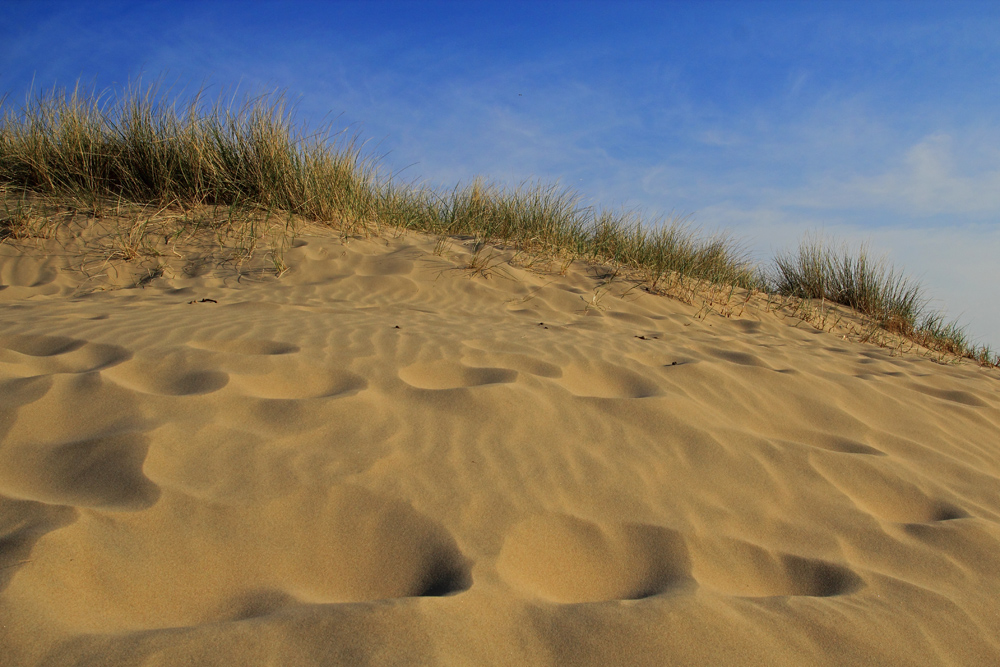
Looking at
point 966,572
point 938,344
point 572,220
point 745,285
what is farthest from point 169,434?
point 938,344

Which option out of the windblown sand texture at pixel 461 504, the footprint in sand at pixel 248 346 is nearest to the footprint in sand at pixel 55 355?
the windblown sand texture at pixel 461 504

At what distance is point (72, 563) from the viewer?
1312mm


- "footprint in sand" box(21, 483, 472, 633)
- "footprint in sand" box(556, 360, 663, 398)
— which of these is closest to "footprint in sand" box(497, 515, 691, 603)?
"footprint in sand" box(21, 483, 472, 633)

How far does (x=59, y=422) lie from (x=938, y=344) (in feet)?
26.2

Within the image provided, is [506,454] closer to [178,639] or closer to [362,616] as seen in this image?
[362,616]

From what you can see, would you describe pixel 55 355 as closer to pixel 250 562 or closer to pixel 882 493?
pixel 250 562

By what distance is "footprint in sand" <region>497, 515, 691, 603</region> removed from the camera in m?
1.47

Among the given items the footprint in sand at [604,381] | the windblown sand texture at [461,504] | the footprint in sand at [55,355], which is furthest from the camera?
the footprint in sand at [604,381]

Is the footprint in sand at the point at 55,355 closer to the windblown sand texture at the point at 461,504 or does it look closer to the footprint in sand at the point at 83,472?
the windblown sand texture at the point at 461,504

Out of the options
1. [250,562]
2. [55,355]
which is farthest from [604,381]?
[55,355]

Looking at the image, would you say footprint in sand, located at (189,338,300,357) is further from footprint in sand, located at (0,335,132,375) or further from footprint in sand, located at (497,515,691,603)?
footprint in sand, located at (497,515,691,603)

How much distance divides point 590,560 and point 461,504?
1.21 ft

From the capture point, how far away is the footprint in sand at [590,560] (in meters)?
1.47

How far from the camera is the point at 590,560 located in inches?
62.6
